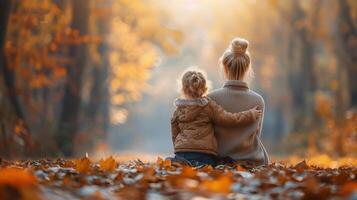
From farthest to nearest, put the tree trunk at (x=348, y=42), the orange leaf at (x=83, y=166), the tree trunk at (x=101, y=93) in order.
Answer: the tree trunk at (x=101, y=93), the tree trunk at (x=348, y=42), the orange leaf at (x=83, y=166)

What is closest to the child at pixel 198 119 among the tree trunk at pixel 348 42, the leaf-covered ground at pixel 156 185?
the leaf-covered ground at pixel 156 185

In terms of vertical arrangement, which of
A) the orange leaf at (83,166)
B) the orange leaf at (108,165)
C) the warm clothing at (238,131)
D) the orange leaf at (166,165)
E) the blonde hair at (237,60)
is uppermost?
the blonde hair at (237,60)

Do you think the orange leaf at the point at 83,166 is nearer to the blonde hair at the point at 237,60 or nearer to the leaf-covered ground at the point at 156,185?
the leaf-covered ground at the point at 156,185

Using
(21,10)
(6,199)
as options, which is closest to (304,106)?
(21,10)

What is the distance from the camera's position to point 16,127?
14570mm

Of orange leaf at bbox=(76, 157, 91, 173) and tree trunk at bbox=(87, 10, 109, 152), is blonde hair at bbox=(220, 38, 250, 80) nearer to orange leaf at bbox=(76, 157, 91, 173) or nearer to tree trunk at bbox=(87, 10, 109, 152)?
orange leaf at bbox=(76, 157, 91, 173)

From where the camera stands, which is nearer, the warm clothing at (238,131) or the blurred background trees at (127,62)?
the warm clothing at (238,131)

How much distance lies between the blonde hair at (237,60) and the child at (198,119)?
0.46m

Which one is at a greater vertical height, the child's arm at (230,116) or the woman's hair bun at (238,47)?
the woman's hair bun at (238,47)

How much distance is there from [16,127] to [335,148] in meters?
10.7

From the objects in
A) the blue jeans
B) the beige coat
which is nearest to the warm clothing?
the beige coat

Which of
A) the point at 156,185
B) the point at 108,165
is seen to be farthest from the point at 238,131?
the point at 156,185

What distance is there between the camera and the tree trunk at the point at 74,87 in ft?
64.7

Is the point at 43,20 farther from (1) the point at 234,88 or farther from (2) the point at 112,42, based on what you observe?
(2) the point at 112,42
